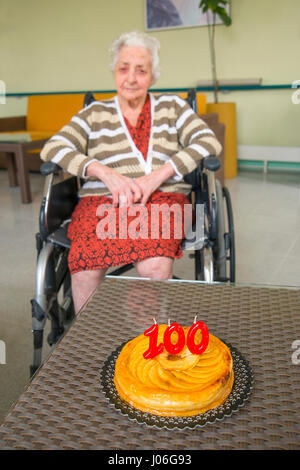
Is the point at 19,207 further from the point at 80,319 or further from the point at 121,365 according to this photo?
the point at 121,365

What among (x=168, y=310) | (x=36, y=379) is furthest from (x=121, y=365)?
(x=168, y=310)

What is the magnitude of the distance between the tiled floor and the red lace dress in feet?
1.48

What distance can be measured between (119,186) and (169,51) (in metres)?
3.96

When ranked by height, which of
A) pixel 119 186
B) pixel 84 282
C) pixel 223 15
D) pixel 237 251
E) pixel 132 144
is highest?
pixel 223 15

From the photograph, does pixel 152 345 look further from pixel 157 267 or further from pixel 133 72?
pixel 133 72

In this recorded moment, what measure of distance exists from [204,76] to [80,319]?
4.37m

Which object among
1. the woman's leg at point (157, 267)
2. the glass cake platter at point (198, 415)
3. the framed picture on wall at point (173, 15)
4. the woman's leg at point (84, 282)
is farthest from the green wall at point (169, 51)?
the glass cake platter at point (198, 415)

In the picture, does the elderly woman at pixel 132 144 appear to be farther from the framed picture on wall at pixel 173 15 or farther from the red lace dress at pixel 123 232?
the framed picture on wall at pixel 173 15

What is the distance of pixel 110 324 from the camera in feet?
3.34

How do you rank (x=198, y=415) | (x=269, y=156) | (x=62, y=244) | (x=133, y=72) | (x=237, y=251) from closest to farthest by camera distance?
(x=198, y=415) < (x=62, y=244) < (x=133, y=72) < (x=237, y=251) < (x=269, y=156)

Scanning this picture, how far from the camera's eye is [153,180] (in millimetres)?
1585

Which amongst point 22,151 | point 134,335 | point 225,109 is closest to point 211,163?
point 134,335

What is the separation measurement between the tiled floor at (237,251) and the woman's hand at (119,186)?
661mm

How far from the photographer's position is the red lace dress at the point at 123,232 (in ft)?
4.60
